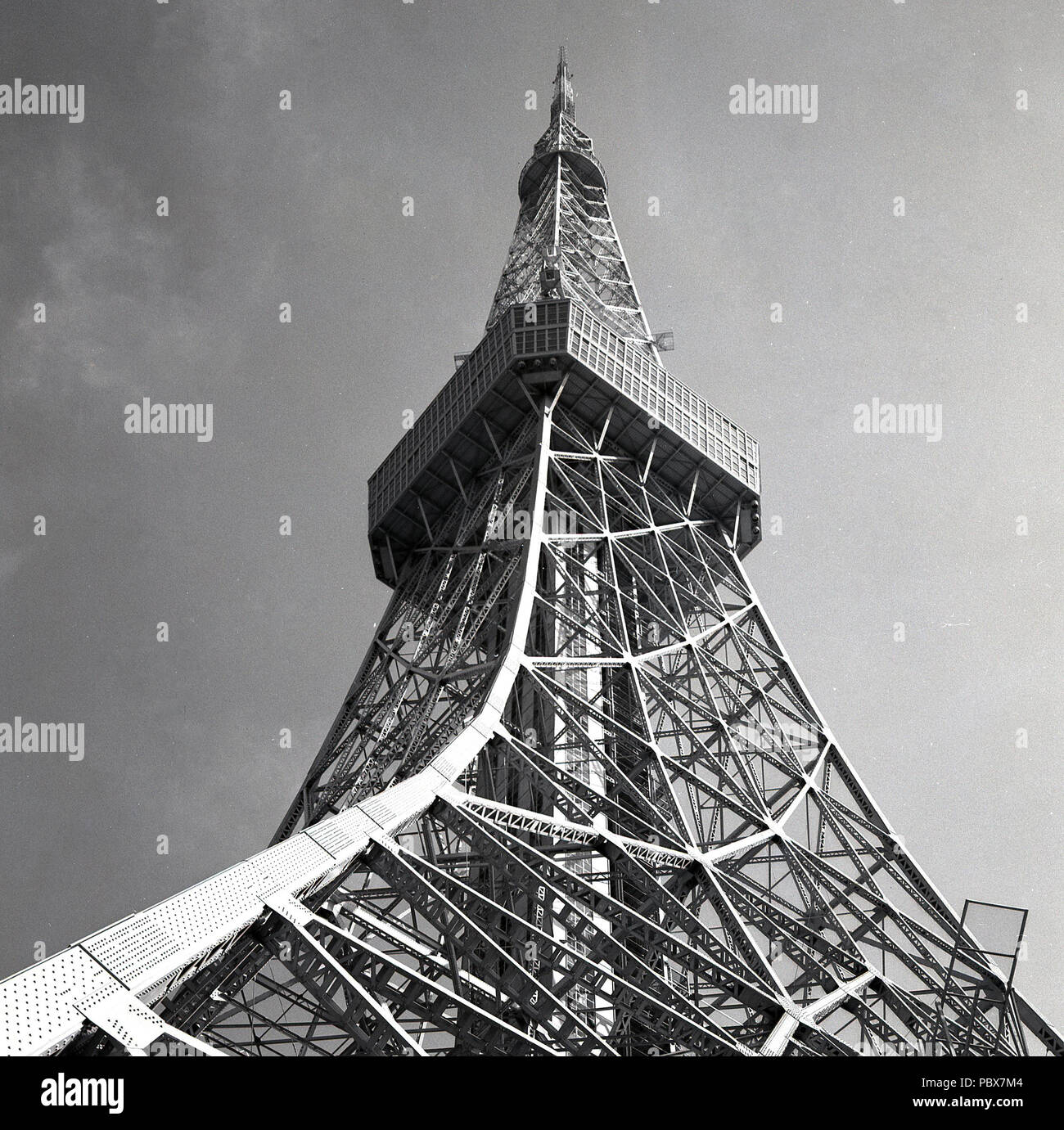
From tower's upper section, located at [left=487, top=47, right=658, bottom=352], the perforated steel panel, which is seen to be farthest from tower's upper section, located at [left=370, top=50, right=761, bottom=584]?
the perforated steel panel

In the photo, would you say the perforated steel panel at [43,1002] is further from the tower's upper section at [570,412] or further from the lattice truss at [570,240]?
the lattice truss at [570,240]

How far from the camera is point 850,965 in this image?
33.2 metres

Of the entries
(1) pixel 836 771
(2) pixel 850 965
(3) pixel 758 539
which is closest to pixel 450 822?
(2) pixel 850 965

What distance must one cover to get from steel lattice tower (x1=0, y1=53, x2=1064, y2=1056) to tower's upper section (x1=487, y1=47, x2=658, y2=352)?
→ 0.39 m

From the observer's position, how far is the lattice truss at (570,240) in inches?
2454

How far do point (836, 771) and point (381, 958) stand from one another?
75.7 ft

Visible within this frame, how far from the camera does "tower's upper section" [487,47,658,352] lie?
6172 cm

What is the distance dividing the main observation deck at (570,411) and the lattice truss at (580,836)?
37.4 inches

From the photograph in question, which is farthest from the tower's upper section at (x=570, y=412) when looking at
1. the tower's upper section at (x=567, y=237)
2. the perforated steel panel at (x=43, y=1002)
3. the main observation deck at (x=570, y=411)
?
the perforated steel panel at (x=43, y=1002)

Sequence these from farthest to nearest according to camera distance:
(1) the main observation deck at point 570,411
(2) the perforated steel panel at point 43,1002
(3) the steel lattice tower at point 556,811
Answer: (1) the main observation deck at point 570,411 → (3) the steel lattice tower at point 556,811 → (2) the perforated steel panel at point 43,1002

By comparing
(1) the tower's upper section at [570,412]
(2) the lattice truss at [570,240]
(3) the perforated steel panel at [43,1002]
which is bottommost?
(3) the perforated steel panel at [43,1002]

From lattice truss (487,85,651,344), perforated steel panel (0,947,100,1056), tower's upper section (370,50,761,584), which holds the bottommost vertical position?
perforated steel panel (0,947,100,1056)

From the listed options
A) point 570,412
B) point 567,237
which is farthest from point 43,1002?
point 567,237

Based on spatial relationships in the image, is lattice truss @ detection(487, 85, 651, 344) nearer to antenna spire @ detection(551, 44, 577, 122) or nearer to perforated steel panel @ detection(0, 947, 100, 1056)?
antenna spire @ detection(551, 44, 577, 122)
